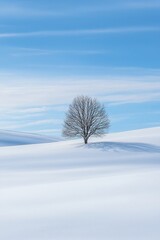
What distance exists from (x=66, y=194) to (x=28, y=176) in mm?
12445

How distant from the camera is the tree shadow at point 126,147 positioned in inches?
1735

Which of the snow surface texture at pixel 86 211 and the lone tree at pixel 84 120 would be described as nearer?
the snow surface texture at pixel 86 211

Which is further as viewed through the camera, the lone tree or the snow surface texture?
the lone tree

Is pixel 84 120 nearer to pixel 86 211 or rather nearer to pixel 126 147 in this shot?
pixel 126 147

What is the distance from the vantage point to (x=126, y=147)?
1774 inches

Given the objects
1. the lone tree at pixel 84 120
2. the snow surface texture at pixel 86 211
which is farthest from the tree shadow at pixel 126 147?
the snow surface texture at pixel 86 211

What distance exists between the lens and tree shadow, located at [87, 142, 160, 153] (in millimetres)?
44062

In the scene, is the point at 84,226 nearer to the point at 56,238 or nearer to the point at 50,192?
the point at 56,238

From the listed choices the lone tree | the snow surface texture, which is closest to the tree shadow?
the lone tree

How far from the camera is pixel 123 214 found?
12055 millimetres

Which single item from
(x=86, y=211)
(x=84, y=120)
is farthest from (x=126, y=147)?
(x=86, y=211)

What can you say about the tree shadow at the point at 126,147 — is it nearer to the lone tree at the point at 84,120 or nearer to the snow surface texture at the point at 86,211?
the lone tree at the point at 84,120

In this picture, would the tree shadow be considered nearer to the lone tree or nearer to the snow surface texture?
the lone tree

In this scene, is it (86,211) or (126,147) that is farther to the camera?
(126,147)
